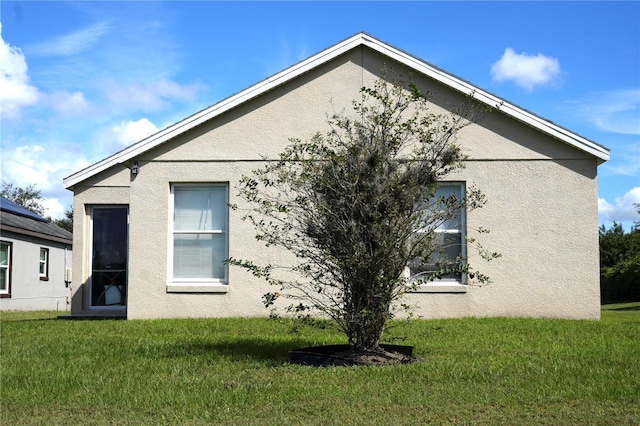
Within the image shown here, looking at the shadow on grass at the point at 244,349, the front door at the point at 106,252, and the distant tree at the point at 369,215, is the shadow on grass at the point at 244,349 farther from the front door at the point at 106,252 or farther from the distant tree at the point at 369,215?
the front door at the point at 106,252

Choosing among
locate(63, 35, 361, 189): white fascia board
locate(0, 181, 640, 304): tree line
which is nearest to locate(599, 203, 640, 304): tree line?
locate(0, 181, 640, 304): tree line

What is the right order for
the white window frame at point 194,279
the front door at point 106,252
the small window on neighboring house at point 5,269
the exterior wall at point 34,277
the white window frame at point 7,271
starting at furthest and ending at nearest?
the exterior wall at point 34,277, the white window frame at point 7,271, the small window on neighboring house at point 5,269, the front door at point 106,252, the white window frame at point 194,279

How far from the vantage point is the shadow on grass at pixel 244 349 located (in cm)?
899

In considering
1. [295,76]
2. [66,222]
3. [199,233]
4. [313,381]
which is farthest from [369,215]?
[66,222]

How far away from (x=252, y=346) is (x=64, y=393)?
3153mm

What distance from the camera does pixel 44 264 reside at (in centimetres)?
2708

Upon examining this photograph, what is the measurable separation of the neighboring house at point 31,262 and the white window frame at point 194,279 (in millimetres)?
10658

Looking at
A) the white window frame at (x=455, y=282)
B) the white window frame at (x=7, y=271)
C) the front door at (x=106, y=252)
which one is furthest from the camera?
the white window frame at (x=7, y=271)

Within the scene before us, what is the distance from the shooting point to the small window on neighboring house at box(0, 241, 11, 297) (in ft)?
77.2

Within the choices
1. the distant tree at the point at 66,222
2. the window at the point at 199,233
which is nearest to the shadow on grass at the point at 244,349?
the window at the point at 199,233

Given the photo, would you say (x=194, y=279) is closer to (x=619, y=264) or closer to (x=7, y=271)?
(x=7, y=271)

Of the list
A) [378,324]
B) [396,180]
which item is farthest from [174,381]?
[396,180]

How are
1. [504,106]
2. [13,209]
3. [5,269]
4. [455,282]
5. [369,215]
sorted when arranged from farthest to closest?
[13,209]
[5,269]
[455,282]
[504,106]
[369,215]

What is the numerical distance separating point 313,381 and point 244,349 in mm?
2405
